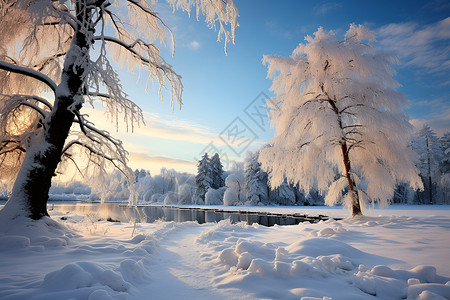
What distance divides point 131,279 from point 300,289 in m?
2.27

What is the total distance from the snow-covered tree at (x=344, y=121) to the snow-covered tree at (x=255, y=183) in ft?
91.9

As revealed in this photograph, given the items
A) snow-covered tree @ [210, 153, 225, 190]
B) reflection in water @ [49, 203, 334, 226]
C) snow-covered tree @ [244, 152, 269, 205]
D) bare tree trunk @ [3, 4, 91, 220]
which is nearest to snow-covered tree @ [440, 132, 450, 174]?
snow-covered tree @ [244, 152, 269, 205]

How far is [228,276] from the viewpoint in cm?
330

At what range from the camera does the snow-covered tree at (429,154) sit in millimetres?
32125

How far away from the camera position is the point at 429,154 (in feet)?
107

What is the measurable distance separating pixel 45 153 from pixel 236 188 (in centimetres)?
3881

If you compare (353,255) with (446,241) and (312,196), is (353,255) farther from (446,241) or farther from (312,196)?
(312,196)

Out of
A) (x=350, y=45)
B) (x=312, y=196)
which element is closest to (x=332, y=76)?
(x=350, y=45)

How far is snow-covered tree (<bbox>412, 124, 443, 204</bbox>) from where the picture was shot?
3212 centimetres

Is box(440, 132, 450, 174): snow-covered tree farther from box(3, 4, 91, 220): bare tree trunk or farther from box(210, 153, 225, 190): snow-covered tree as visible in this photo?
box(3, 4, 91, 220): bare tree trunk

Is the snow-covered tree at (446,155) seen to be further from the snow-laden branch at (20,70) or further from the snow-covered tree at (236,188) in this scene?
the snow-laden branch at (20,70)

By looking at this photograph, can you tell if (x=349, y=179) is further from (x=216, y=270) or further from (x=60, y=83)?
A: (x=60, y=83)

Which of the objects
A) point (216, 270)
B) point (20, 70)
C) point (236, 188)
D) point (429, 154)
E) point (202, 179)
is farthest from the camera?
point (202, 179)

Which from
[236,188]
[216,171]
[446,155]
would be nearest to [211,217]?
[236,188]
